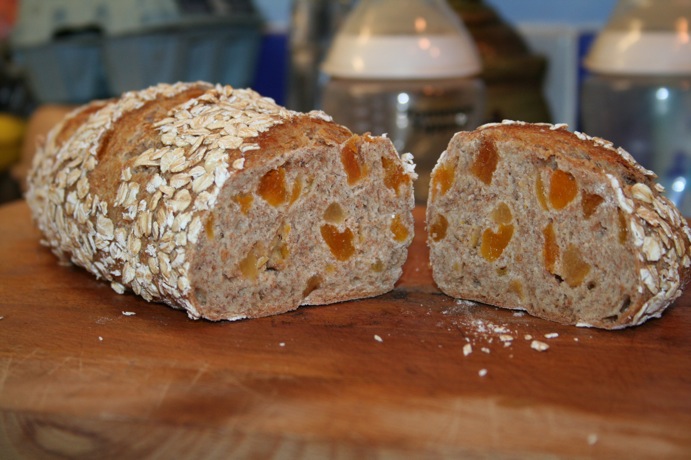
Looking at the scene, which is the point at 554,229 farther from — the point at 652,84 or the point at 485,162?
the point at 652,84

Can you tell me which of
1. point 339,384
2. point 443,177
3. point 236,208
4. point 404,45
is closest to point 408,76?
point 404,45

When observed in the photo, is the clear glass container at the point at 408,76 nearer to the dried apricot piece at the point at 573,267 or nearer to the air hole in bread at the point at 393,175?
the air hole in bread at the point at 393,175

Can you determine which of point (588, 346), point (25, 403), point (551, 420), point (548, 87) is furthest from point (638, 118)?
point (25, 403)

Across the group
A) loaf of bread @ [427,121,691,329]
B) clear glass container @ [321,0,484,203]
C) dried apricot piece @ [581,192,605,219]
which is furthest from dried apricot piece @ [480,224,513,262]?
clear glass container @ [321,0,484,203]

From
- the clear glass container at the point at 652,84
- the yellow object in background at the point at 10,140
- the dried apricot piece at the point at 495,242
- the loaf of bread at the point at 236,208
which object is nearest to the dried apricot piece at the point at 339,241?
the loaf of bread at the point at 236,208

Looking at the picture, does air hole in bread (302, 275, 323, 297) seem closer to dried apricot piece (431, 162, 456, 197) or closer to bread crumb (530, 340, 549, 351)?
dried apricot piece (431, 162, 456, 197)
